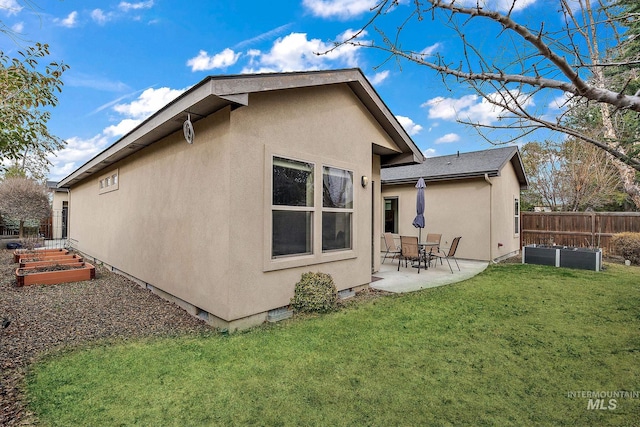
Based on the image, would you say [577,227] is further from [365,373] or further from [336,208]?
[365,373]

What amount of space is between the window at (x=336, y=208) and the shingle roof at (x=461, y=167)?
6.80m

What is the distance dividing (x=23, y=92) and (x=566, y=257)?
13.4m

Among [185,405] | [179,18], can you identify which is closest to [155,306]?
[185,405]

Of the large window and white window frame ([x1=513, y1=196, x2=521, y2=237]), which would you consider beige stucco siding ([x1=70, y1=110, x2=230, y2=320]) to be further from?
white window frame ([x1=513, y1=196, x2=521, y2=237])

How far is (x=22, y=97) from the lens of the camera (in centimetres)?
354

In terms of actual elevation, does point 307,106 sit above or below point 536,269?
above

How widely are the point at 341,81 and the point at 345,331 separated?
4.41 metres

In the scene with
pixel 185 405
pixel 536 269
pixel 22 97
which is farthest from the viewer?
pixel 536 269

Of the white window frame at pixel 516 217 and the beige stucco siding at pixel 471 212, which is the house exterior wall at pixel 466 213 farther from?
the white window frame at pixel 516 217

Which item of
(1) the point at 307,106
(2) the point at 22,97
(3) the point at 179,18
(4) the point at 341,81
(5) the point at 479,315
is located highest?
(3) the point at 179,18

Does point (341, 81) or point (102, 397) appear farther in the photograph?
point (341, 81)

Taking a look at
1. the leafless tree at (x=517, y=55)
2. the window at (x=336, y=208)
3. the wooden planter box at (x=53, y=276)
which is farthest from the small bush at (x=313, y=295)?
the wooden planter box at (x=53, y=276)

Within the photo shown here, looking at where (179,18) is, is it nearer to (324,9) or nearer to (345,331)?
(324,9)

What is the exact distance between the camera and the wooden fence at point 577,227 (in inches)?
484
